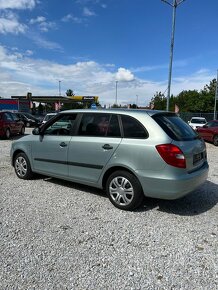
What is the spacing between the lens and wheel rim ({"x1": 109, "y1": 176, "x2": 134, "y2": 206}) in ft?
15.2

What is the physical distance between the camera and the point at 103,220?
4.32 m

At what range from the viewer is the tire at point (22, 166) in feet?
20.9

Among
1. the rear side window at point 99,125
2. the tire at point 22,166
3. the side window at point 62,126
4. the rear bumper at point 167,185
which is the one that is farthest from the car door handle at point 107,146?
the tire at point 22,166

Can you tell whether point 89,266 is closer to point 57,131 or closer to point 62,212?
point 62,212

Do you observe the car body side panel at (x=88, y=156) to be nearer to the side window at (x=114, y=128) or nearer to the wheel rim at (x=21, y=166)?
the side window at (x=114, y=128)

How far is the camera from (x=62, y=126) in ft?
18.7

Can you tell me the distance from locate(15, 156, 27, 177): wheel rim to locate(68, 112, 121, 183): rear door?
5.00 ft

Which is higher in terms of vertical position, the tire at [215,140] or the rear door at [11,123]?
the rear door at [11,123]

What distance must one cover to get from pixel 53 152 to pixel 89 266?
299 centimetres

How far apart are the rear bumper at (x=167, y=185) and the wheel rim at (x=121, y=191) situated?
0.27 meters

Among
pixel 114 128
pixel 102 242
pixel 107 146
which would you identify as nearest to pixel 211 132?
pixel 114 128

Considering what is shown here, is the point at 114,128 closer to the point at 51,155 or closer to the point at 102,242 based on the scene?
the point at 51,155

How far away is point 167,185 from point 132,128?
3.48ft

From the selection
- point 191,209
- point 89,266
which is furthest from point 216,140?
point 89,266
